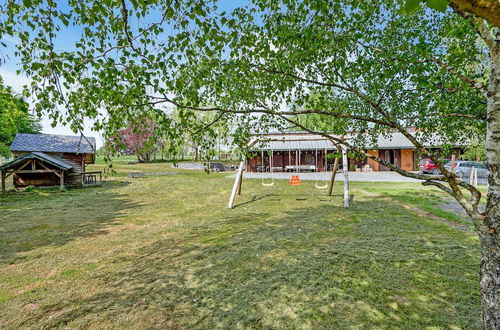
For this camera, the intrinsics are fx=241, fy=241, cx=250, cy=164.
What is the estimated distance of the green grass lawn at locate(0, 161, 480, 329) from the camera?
3666 millimetres

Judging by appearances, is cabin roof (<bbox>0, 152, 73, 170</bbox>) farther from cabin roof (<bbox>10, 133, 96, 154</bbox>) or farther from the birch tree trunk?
the birch tree trunk

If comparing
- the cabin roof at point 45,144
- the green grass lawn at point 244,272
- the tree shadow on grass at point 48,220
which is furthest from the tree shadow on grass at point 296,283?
the cabin roof at point 45,144

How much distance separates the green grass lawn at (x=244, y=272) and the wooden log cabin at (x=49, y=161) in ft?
38.6

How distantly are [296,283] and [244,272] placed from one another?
1.12 metres

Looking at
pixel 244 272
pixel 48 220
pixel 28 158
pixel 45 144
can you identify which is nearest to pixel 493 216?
pixel 244 272

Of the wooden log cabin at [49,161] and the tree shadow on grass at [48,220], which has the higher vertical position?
the wooden log cabin at [49,161]

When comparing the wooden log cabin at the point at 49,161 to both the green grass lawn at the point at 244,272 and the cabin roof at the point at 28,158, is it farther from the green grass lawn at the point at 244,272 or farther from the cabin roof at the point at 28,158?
the green grass lawn at the point at 244,272

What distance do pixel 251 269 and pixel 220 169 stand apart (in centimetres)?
3524

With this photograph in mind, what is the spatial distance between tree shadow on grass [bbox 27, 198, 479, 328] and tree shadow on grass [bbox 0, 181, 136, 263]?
11.6ft

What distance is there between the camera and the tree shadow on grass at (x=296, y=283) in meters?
3.61

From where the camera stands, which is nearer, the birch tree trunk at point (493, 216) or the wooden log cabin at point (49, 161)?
the birch tree trunk at point (493, 216)

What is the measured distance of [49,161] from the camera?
19125 millimetres

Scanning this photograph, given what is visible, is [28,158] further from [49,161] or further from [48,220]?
[48,220]

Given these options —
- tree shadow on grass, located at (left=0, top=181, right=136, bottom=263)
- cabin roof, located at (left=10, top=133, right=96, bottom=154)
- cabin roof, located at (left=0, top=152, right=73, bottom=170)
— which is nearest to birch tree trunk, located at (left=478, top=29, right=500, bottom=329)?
tree shadow on grass, located at (left=0, top=181, right=136, bottom=263)
